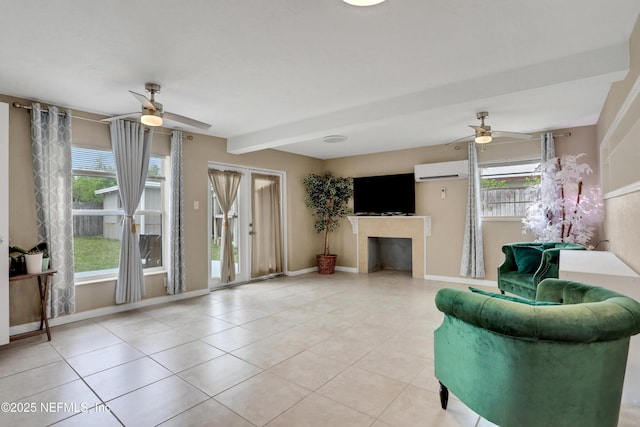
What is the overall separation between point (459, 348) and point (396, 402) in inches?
26.8

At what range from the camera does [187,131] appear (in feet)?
16.2

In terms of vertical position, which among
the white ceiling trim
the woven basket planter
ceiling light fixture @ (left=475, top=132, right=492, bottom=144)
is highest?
the white ceiling trim

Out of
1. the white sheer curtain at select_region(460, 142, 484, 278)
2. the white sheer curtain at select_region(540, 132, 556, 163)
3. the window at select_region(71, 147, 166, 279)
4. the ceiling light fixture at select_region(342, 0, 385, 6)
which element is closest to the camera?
the ceiling light fixture at select_region(342, 0, 385, 6)

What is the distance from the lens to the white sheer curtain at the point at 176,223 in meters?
4.69

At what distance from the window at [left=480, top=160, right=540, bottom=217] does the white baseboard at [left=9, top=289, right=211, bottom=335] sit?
497 centimetres

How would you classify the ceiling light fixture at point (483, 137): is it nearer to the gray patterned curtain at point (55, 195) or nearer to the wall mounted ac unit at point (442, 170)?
the wall mounted ac unit at point (442, 170)

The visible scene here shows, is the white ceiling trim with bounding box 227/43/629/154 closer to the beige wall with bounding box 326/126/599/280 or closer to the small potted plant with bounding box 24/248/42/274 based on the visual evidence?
the beige wall with bounding box 326/126/599/280

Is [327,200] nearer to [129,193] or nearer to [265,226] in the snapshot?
[265,226]

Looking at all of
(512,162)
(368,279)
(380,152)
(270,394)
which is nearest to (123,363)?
(270,394)

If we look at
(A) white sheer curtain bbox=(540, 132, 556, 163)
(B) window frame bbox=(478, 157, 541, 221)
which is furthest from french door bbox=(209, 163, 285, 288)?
(A) white sheer curtain bbox=(540, 132, 556, 163)

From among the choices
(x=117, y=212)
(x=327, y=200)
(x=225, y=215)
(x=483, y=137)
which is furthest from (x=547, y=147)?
(x=117, y=212)

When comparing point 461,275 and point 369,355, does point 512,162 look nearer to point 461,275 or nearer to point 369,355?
point 461,275

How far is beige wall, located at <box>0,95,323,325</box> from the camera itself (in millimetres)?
3479

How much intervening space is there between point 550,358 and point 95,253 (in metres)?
4.77
